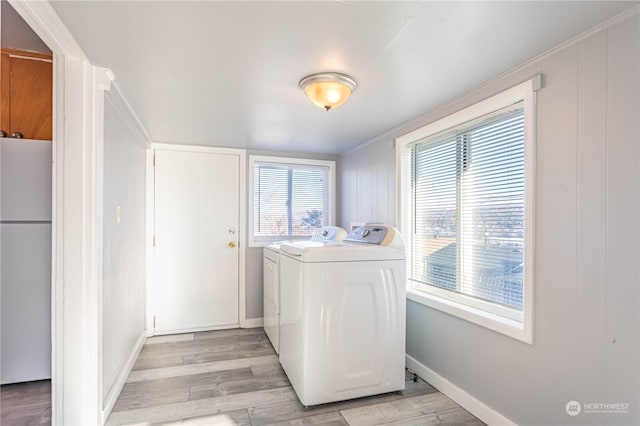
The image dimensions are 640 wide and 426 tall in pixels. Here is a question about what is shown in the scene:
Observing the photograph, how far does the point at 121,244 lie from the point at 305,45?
1.90 m

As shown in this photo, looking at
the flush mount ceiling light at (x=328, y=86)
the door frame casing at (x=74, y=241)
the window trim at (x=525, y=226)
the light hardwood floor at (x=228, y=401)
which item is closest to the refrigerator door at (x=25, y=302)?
the light hardwood floor at (x=228, y=401)

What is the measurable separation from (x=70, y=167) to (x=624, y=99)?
8.35 feet

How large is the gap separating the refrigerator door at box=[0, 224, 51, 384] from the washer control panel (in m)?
2.25

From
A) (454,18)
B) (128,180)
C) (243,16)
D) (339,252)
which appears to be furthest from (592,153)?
(128,180)

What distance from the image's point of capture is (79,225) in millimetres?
1651

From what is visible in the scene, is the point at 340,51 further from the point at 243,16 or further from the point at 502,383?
the point at 502,383

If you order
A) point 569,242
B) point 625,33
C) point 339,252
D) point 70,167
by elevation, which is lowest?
point 339,252

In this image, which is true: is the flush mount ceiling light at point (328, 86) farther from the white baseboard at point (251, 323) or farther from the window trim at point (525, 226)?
the white baseboard at point (251, 323)

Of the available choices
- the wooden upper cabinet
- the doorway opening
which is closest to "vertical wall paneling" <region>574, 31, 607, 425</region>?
the doorway opening

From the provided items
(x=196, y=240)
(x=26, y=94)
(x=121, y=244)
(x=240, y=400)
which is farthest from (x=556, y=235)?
(x=26, y=94)

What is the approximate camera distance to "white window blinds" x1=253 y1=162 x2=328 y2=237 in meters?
3.73

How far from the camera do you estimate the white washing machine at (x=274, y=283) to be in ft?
9.06

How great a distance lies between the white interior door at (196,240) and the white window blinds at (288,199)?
10.9 inches

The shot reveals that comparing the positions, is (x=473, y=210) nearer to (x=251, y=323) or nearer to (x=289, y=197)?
(x=289, y=197)
